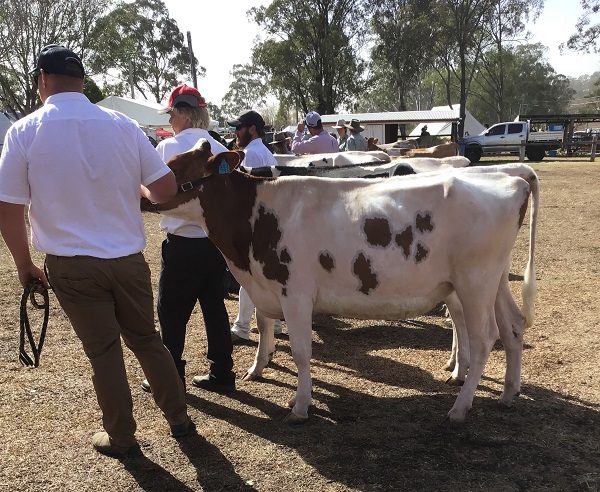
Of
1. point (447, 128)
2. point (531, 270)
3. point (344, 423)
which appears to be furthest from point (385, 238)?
point (447, 128)

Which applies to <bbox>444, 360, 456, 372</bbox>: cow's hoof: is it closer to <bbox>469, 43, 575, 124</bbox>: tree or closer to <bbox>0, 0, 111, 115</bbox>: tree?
<bbox>0, 0, 111, 115</bbox>: tree

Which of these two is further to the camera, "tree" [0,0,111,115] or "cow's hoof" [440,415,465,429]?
"tree" [0,0,111,115]

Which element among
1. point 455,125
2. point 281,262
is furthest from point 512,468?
point 455,125

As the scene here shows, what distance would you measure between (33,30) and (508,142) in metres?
27.1

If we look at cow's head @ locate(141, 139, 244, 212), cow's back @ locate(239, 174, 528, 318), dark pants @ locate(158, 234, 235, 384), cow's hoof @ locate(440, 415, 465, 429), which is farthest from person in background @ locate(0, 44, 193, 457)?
cow's hoof @ locate(440, 415, 465, 429)

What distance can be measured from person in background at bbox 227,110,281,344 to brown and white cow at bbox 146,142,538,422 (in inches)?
45.5

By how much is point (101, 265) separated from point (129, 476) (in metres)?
1.30

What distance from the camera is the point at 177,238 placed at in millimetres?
4375

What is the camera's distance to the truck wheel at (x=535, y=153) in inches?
1340

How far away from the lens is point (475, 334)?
13.5ft

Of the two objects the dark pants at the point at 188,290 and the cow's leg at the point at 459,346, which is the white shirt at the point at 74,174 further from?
the cow's leg at the point at 459,346

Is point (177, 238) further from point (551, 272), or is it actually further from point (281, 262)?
point (551, 272)

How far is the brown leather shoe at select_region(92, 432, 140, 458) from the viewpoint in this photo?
11.9ft

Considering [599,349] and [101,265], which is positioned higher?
[101,265]
